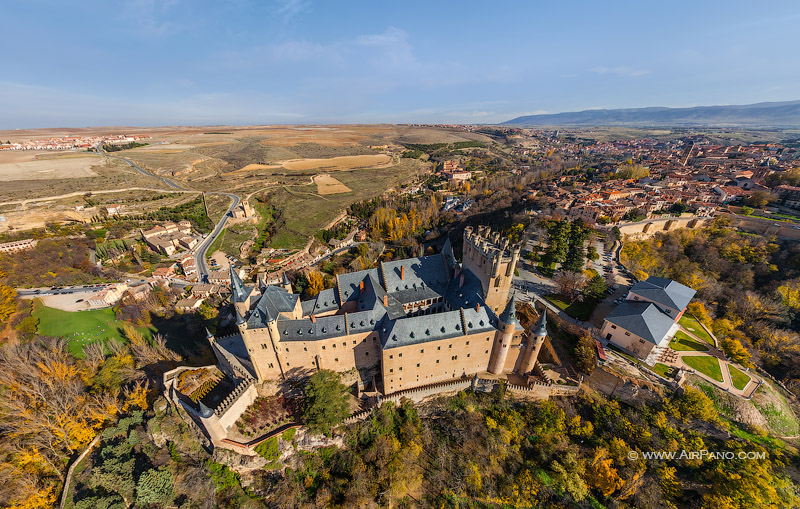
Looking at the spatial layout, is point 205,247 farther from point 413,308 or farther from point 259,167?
point 259,167

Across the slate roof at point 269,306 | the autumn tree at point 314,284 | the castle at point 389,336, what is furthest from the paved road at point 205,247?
the slate roof at point 269,306

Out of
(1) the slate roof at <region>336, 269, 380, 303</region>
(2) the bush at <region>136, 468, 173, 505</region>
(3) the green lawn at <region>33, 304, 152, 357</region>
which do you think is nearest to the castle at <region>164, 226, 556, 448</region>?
(1) the slate roof at <region>336, 269, 380, 303</region>

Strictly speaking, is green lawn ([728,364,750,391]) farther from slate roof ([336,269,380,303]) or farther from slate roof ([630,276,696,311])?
slate roof ([336,269,380,303])

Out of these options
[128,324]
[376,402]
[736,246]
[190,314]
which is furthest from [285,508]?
[736,246]

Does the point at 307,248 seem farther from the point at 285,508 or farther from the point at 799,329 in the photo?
the point at 799,329

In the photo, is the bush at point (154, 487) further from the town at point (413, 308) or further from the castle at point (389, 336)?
the castle at point (389, 336)

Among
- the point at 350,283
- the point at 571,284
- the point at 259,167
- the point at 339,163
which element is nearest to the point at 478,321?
the point at 350,283
